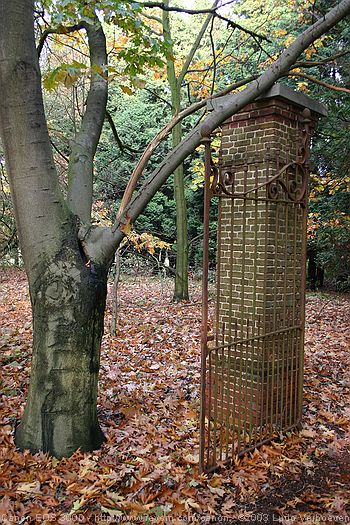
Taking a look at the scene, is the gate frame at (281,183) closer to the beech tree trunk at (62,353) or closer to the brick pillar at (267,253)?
the brick pillar at (267,253)

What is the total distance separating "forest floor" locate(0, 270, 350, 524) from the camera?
10.4ft

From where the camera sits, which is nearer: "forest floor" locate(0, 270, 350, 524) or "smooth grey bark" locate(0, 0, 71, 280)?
"forest floor" locate(0, 270, 350, 524)

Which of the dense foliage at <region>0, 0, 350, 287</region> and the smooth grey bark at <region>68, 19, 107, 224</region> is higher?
the dense foliage at <region>0, 0, 350, 287</region>

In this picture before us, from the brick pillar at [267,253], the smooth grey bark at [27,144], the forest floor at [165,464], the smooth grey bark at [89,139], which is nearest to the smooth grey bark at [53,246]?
the smooth grey bark at [27,144]

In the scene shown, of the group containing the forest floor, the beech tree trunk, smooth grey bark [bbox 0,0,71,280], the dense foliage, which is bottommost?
the forest floor

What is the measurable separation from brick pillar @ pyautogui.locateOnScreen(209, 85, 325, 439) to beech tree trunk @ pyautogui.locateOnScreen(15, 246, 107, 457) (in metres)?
1.30

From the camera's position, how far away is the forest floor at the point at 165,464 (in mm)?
3178

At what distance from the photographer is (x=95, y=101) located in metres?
4.55

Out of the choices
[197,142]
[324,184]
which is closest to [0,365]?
[197,142]

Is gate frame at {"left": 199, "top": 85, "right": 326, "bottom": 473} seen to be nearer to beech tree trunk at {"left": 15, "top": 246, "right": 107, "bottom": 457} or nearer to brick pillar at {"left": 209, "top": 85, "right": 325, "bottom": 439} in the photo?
brick pillar at {"left": 209, "top": 85, "right": 325, "bottom": 439}

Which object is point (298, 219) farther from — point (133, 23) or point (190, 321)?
point (190, 321)

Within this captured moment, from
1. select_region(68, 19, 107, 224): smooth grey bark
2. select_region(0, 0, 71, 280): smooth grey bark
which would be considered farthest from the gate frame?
select_region(0, 0, 71, 280): smooth grey bark

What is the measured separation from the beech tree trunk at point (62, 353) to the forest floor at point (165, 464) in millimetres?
202

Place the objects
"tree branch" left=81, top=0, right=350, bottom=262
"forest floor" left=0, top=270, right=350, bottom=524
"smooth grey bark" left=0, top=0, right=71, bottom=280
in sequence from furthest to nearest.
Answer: "tree branch" left=81, top=0, right=350, bottom=262, "smooth grey bark" left=0, top=0, right=71, bottom=280, "forest floor" left=0, top=270, right=350, bottom=524
